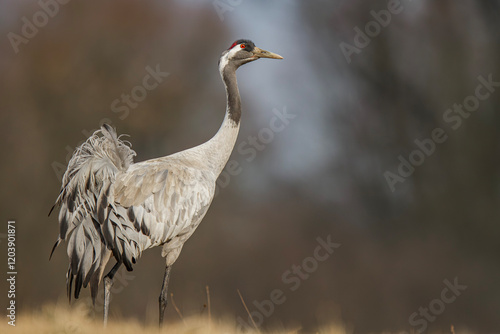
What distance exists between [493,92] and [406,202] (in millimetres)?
2795

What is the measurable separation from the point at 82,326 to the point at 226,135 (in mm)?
2058

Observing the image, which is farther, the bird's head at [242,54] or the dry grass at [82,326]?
the bird's head at [242,54]

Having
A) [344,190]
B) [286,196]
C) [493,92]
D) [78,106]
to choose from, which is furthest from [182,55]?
[493,92]

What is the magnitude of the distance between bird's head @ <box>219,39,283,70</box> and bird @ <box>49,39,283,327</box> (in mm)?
1098

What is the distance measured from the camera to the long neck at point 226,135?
4645mm

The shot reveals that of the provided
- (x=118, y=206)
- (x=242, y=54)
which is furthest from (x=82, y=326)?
(x=242, y=54)

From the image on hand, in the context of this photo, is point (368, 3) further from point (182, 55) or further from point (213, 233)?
point (213, 233)

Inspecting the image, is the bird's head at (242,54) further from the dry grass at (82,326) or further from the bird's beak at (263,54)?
the dry grass at (82,326)

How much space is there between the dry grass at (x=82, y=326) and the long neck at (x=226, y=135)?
4.54ft

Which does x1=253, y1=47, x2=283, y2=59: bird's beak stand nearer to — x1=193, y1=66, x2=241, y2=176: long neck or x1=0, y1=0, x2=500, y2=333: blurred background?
x1=193, y1=66, x2=241, y2=176: long neck

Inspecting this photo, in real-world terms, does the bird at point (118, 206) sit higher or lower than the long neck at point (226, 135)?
lower

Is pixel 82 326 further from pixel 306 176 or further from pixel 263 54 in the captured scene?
pixel 306 176

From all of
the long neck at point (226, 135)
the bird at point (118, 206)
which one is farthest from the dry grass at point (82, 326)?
the long neck at point (226, 135)

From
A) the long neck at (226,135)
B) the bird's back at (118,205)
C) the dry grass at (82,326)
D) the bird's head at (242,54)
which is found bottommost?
the dry grass at (82,326)
